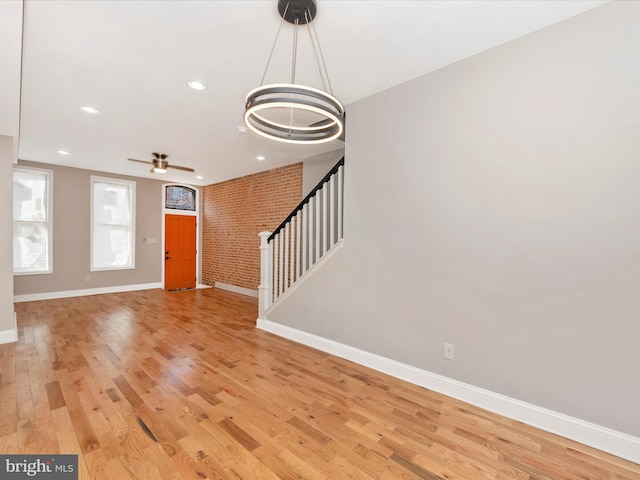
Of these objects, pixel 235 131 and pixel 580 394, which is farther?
pixel 235 131

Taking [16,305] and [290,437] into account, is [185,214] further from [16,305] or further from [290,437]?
[290,437]

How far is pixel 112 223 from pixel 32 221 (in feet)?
4.39

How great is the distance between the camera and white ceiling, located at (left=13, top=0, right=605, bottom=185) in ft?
6.23

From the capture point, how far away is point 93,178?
252 inches

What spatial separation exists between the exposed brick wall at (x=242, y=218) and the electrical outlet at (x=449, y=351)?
12.4 ft

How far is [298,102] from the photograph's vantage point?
1677mm

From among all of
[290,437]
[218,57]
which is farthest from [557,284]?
[218,57]

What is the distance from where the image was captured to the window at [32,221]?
18.3 feet

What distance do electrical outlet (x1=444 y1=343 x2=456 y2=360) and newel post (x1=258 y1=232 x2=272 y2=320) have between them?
8.53 ft

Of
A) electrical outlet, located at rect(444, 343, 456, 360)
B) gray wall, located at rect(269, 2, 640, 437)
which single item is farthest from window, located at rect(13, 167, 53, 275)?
electrical outlet, located at rect(444, 343, 456, 360)

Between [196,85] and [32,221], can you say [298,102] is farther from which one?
[32,221]

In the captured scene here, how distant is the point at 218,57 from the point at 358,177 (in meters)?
1.71

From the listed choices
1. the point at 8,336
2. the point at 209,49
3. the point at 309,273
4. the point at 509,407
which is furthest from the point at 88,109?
the point at 509,407

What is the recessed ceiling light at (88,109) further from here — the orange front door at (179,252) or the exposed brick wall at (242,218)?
the orange front door at (179,252)
